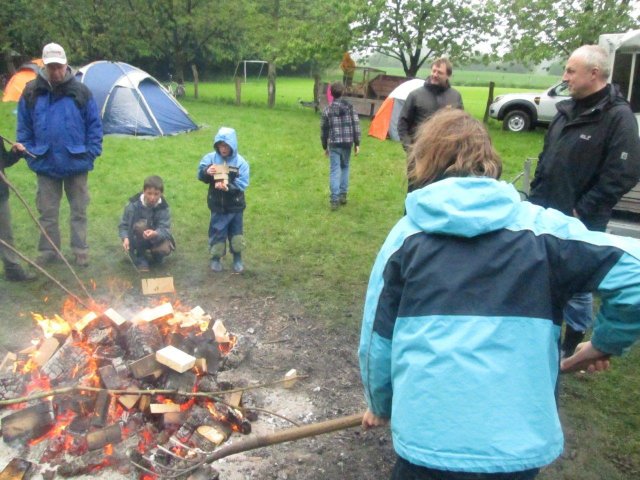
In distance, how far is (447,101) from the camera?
6121mm

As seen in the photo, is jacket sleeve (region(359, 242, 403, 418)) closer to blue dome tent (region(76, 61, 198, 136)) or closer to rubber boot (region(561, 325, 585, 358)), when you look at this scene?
rubber boot (region(561, 325, 585, 358))

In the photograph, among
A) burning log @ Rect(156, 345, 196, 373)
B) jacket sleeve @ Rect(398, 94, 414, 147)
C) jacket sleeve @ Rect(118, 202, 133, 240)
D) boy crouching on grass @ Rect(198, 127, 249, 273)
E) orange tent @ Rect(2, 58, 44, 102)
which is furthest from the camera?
orange tent @ Rect(2, 58, 44, 102)

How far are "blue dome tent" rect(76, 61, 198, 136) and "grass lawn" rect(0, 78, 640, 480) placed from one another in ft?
2.15

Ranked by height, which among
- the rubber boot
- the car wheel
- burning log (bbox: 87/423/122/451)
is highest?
the car wheel

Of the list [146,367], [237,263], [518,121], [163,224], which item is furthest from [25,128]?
[518,121]

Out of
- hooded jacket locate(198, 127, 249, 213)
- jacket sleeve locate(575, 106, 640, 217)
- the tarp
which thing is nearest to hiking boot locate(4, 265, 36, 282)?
hooded jacket locate(198, 127, 249, 213)

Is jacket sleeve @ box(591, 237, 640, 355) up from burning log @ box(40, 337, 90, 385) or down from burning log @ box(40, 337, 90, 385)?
up

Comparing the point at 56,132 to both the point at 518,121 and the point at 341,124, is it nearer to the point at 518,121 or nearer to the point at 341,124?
the point at 341,124

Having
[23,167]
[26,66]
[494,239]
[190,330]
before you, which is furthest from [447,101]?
[26,66]

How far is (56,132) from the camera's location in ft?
18.6

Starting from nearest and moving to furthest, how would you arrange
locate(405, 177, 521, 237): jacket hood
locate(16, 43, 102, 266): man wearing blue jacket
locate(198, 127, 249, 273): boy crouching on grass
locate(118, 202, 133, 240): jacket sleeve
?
locate(405, 177, 521, 237): jacket hood, locate(16, 43, 102, 266): man wearing blue jacket, locate(198, 127, 249, 273): boy crouching on grass, locate(118, 202, 133, 240): jacket sleeve

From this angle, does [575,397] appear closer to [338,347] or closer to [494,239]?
[338,347]

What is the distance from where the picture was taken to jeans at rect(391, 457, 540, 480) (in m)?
1.84

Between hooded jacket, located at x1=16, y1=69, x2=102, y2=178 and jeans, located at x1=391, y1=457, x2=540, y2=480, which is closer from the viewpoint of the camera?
jeans, located at x1=391, y1=457, x2=540, y2=480
